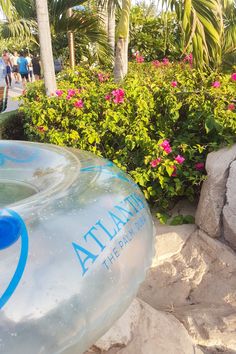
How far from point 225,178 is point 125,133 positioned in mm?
1111

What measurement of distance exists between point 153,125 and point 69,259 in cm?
268

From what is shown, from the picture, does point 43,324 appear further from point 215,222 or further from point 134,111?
point 134,111

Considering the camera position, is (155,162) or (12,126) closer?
(155,162)

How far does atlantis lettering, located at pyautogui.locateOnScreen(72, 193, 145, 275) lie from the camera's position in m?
1.45

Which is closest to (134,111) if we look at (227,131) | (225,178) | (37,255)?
(227,131)

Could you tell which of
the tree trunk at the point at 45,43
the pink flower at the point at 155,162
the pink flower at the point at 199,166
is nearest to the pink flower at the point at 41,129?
the tree trunk at the point at 45,43

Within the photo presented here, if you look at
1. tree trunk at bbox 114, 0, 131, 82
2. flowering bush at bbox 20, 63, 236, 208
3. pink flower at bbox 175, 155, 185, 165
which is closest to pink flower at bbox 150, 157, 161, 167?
flowering bush at bbox 20, 63, 236, 208

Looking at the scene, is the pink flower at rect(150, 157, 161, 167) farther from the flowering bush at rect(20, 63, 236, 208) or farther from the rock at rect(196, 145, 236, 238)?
the rock at rect(196, 145, 236, 238)

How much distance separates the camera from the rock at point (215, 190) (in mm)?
3211

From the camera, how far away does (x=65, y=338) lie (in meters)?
1.35

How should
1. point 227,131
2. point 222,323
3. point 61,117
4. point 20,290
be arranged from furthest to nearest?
point 61,117
point 227,131
point 222,323
point 20,290

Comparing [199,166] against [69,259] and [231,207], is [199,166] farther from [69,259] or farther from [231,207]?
[69,259]

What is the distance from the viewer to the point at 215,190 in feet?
10.6

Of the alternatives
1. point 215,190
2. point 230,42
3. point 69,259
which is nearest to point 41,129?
point 215,190
